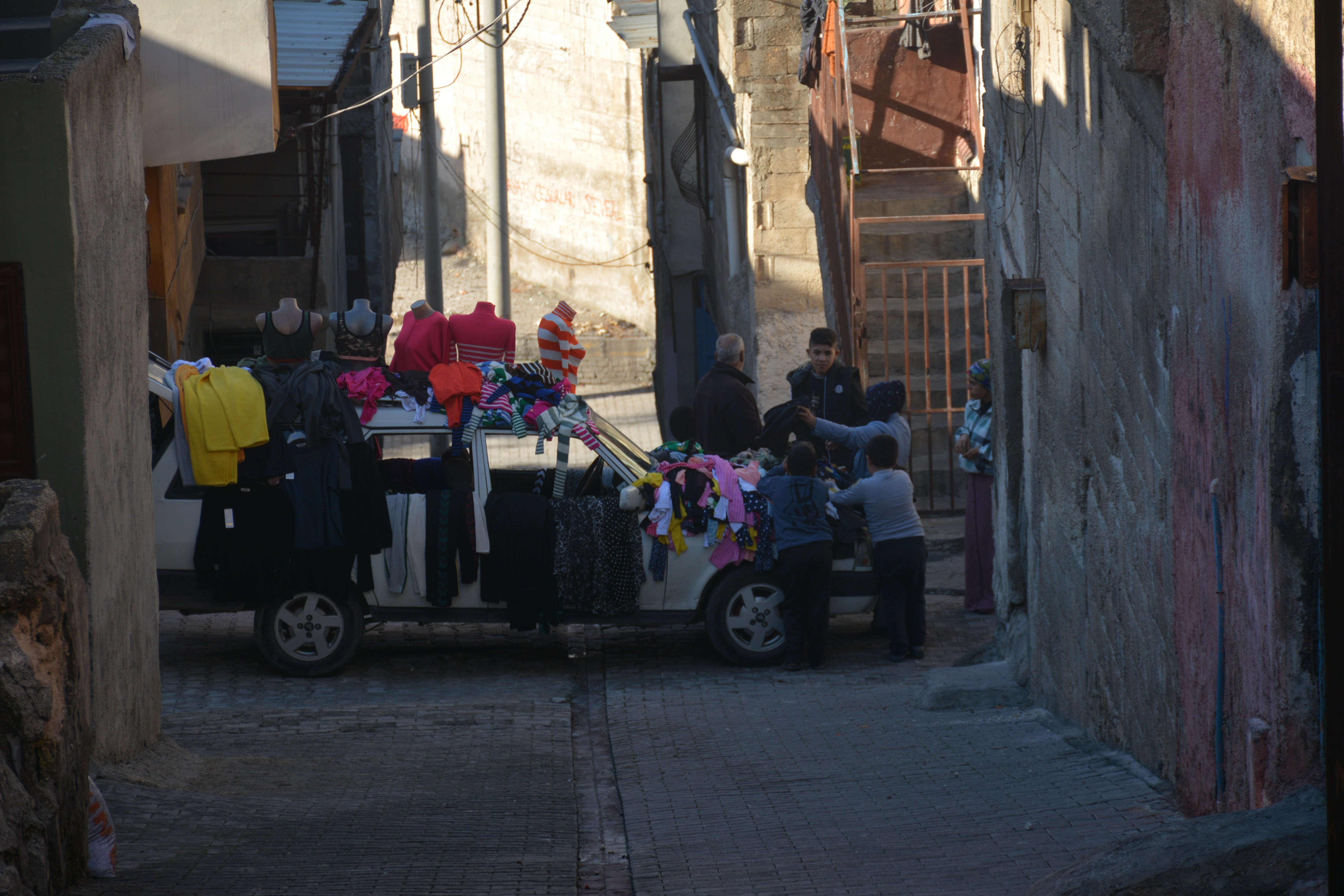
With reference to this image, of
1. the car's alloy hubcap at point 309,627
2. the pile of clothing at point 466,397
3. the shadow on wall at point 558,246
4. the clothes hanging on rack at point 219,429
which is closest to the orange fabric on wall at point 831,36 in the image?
the pile of clothing at point 466,397

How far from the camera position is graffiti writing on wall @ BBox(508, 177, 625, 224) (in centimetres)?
2581

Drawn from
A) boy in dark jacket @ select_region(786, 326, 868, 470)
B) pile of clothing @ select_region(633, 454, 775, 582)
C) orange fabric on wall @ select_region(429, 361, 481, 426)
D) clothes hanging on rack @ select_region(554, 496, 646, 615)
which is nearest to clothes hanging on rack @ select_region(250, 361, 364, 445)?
orange fabric on wall @ select_region(429, 361, 481, 426)

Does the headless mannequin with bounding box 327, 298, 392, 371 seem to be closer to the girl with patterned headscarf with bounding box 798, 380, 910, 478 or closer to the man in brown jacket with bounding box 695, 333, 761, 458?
the man in brown jacket with bounding box 695, 333, 761, 458

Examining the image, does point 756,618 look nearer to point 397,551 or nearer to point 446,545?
point 446,545

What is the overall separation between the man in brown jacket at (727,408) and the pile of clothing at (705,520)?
4.28 feet

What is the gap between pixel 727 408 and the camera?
1063cm

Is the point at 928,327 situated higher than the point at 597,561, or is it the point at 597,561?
the point at 928,327

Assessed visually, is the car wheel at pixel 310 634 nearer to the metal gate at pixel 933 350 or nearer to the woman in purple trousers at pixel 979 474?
the woman in purple trousers at pixel 979 474

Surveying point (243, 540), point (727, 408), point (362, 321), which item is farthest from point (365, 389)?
point (727, 408)

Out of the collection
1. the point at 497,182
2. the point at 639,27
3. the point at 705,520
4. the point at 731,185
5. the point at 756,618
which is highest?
the point at 639,27

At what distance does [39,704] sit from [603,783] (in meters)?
3.19

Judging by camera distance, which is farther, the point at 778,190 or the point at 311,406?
the point at 778,190

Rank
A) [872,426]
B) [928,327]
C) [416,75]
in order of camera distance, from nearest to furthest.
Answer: [872,426]
[928,327]
[416,75]

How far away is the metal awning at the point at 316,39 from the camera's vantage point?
1447 centimetres
